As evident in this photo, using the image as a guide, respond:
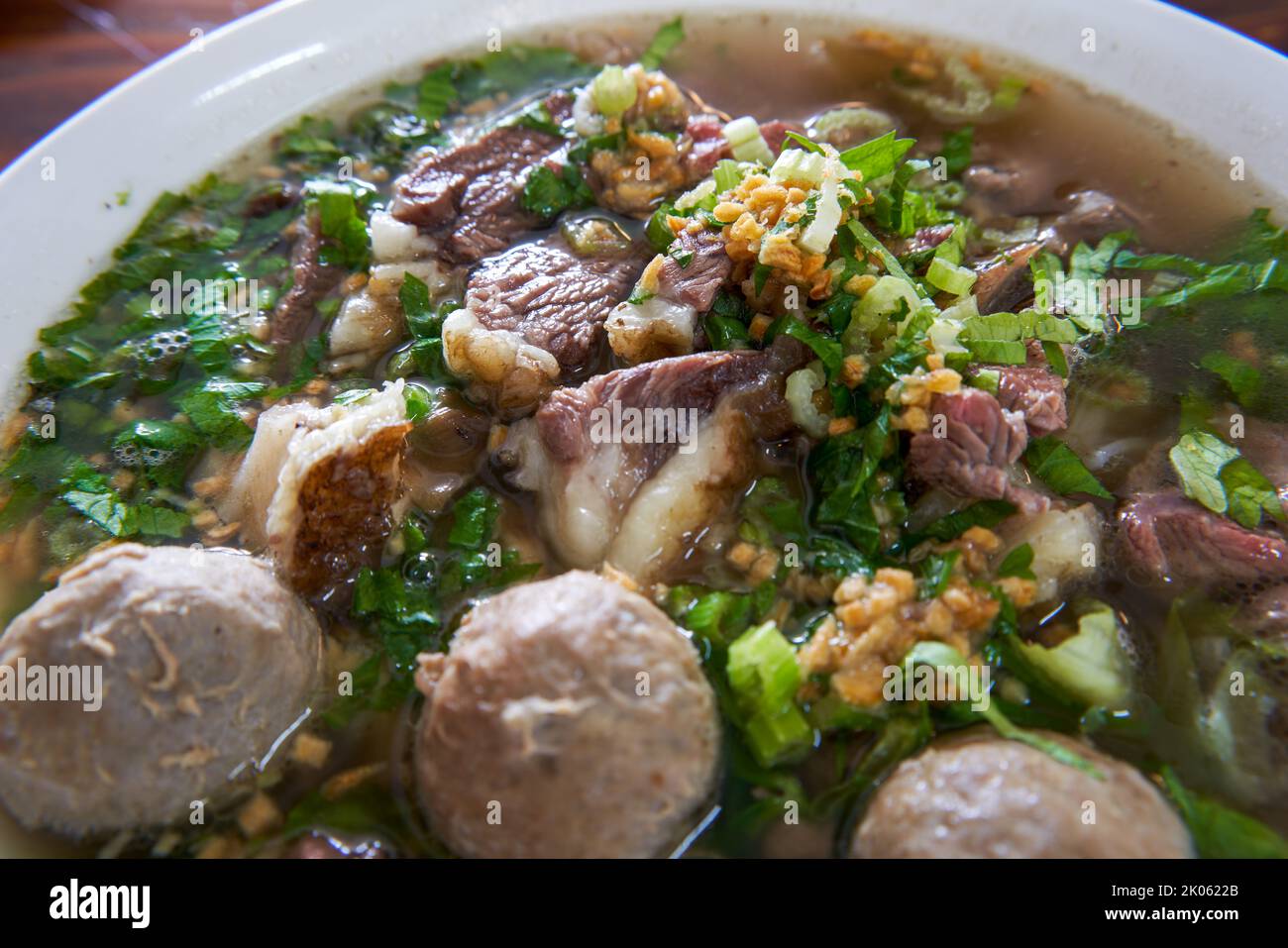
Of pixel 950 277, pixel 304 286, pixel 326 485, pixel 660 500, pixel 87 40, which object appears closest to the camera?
pixel 326 485

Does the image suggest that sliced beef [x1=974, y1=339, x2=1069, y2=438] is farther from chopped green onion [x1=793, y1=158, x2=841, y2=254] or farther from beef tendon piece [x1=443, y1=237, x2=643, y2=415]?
beef tendon piece [x1=443, y1=237, x2=643, y2=415]

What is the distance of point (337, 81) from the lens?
4055 mm

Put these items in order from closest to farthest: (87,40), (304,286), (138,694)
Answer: (138,694), (304,286), (87,40)

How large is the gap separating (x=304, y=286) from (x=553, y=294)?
1.00 metres

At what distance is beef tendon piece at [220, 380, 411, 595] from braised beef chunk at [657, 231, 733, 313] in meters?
0.91

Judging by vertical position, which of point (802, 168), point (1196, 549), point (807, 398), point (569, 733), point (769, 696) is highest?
point (802, 168)

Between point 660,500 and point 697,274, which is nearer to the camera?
point 660,500

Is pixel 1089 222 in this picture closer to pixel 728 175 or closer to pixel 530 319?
pixel 728 175

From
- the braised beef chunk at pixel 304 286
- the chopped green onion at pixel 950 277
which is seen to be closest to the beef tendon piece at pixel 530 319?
the braised beef chunk at pixel 304 286

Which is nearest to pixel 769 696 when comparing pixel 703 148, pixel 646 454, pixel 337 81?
pixel 646 454

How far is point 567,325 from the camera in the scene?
305 centimetres
